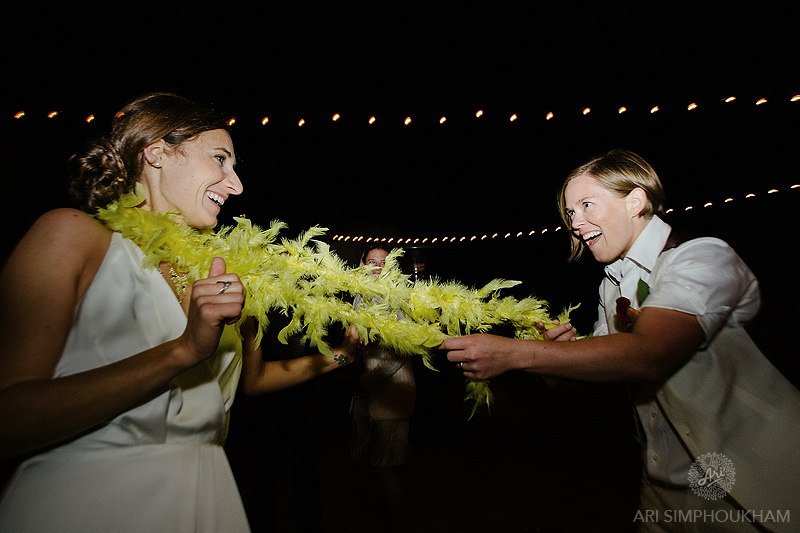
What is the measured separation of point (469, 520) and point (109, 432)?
2955 mm

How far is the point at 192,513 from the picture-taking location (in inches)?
34.6

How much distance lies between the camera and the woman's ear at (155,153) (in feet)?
3.78

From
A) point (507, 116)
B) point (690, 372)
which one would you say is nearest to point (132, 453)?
point (690, 372)

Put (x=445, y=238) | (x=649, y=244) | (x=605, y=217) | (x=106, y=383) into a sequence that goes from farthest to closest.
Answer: (x=445, y=238)
(x=605, y=217)
(x=649, y=244)
(x=106, y=383)

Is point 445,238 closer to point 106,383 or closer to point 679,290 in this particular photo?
point 679,290

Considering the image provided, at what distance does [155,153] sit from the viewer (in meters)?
1.16

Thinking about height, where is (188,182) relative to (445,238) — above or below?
above

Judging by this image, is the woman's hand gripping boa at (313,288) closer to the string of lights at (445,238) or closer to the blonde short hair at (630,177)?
the blonde short hair at (630,177)

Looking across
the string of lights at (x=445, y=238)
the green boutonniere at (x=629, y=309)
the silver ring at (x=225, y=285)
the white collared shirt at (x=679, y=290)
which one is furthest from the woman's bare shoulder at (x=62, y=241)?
the string of lights at (x=445, y=238)

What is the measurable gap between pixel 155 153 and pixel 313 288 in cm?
73

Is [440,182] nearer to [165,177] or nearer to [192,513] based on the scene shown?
[165,177]

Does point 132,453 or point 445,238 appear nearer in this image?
point 132,453

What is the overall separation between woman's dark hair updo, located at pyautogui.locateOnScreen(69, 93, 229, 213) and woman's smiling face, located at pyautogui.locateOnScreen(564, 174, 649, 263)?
1751 millimetres

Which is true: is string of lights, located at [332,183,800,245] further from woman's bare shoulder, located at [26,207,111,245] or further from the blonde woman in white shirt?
woman's bare shoulder, located at [26,207,111,245]
